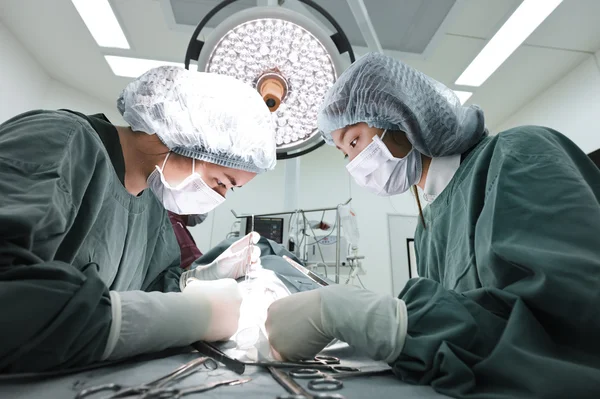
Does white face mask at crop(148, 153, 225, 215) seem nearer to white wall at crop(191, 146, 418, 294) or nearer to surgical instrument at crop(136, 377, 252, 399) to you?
surgical instrument at crop(136, 377, 252, 399)

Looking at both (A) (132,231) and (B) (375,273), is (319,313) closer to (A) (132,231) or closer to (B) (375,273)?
(A) (132,231)

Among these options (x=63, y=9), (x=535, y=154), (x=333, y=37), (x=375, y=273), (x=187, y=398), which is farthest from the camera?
(x=375, y=273)

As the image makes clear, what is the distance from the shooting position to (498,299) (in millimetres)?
581

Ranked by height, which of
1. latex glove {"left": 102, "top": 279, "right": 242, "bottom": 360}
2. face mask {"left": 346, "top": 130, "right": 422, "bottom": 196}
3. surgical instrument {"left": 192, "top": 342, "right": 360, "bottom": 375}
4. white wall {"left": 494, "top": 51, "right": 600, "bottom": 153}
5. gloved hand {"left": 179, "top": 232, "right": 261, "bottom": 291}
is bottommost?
surgical instrument {"left": 192, "top": 342, "right": 360, "bottom": 375}

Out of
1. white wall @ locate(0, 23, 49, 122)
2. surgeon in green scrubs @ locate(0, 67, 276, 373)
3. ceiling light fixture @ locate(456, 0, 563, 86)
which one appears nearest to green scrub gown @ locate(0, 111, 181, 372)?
surgeon in green scrubs @ locate(0, 67, 276, 373)

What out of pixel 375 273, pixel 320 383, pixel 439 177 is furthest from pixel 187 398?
pixel 375 273

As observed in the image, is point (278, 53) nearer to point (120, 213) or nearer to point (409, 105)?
point (409, 105)

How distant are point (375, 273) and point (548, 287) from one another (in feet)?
10.3

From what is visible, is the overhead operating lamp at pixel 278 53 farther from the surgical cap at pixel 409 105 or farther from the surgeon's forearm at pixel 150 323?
the surgeon's forearm at pixel 150 323

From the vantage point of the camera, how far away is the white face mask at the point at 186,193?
1.07m

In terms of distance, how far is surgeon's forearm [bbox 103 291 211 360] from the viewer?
580mm

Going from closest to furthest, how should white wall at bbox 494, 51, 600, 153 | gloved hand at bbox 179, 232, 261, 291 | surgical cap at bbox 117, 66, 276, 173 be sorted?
surgical cap at bbox 117, 66, 276, 173
gloved hand at bbox 179, 232, 261, 291
white wall at bbox 494, 51, 600, 153

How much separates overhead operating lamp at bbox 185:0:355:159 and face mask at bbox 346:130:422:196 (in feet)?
0.75

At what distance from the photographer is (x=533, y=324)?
0.54m
